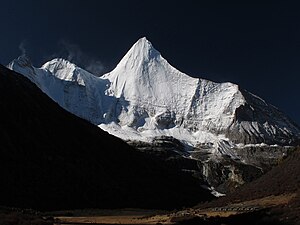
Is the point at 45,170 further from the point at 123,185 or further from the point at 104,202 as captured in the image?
the point at 123,185

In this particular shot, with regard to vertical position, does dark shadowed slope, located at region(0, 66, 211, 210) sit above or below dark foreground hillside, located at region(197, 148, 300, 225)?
above

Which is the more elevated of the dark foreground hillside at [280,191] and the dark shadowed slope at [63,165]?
the dark shadowed slope at [63,165]

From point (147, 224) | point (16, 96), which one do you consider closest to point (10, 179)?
point (16, 96)

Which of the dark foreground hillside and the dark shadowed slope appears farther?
the dark shadowed slope

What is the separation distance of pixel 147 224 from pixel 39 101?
358ft

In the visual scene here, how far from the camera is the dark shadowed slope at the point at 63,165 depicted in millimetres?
108812

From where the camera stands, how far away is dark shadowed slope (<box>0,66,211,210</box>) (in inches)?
4284

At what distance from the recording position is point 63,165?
402ft

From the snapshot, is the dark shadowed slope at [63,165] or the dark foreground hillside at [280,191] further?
the dark shadowed slope at [63,165]

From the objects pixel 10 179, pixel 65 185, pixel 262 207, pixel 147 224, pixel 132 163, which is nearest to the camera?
pixel 147 224

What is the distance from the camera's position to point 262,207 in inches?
1992

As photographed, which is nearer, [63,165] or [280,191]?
[280,191]

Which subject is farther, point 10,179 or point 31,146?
point 31,146

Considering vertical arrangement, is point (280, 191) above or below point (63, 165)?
below
